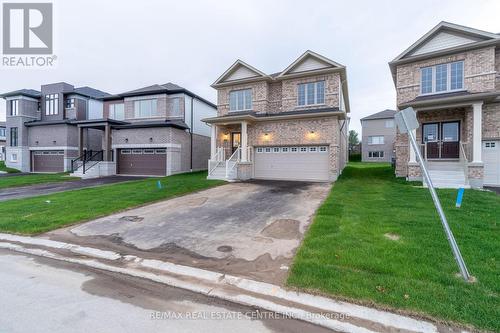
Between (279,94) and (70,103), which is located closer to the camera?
(279,94)

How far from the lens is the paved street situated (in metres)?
2.68

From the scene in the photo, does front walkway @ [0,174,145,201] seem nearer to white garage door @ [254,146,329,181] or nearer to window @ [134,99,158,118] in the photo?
window @ [134,99,158,118]

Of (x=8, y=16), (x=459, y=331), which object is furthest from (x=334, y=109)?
(x=8, y=16)

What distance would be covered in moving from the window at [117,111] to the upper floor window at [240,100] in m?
12.7

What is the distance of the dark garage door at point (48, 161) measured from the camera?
25.3m

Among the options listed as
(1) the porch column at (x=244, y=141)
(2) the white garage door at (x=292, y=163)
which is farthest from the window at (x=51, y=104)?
(2) the white garage door at (x=292, y=163)

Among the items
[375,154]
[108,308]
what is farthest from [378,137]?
[108,308]

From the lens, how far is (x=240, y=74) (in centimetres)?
1923

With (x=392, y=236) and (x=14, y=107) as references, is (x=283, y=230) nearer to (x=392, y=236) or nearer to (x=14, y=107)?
(x=392, y=236)

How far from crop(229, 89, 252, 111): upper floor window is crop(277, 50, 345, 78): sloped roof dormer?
3147 millimetres

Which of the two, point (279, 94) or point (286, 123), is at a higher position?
point (279, 94)

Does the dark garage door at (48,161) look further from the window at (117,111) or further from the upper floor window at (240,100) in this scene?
the upper floor window at (240,100)

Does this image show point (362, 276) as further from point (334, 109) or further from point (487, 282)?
point (334, 109)

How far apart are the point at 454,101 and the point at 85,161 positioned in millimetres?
27239
